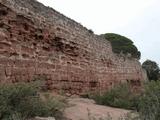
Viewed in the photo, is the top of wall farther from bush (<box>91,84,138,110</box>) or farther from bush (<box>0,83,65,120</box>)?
bush (<box>0,83,65,120</box>)

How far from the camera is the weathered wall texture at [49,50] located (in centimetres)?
902

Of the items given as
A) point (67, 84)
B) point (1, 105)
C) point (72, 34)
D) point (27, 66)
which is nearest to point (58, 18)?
point (72, 34)

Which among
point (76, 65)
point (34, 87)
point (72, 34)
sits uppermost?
point (72, 34)

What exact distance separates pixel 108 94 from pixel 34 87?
486 cm

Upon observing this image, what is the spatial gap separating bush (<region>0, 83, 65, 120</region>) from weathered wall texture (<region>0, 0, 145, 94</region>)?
144 centimetres

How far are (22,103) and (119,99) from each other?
16.4 ft

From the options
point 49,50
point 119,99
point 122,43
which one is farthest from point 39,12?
point 122,43

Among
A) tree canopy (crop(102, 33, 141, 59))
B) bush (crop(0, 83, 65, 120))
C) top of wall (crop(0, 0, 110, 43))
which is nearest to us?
bush (crop(0, 83, 65, 120))

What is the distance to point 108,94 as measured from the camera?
39.0 feet

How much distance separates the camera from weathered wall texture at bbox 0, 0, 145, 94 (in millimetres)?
9023

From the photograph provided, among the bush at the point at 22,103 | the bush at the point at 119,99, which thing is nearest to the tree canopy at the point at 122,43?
the bush at the point at 119,99

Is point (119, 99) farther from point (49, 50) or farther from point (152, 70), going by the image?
point (152, 70)

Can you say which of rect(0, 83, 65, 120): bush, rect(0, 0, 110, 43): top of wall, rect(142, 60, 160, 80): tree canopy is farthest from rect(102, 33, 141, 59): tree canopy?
rect(0, 83, 65, 120): bush

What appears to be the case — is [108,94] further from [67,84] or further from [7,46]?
[7,46]
